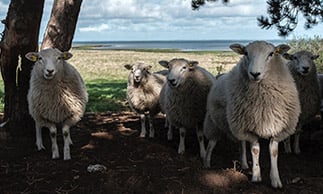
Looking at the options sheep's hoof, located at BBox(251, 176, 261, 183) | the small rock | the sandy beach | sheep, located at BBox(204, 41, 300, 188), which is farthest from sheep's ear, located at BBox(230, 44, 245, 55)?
the sandy beach

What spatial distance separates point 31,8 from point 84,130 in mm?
2645

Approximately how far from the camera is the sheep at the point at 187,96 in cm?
665

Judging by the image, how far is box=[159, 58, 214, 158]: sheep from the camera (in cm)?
665

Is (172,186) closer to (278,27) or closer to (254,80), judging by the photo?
(254,80)

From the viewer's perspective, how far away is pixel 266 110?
4863mm

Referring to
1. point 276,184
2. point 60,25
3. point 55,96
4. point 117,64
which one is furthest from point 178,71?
point 117,64

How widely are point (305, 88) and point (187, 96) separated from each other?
1.89 metres

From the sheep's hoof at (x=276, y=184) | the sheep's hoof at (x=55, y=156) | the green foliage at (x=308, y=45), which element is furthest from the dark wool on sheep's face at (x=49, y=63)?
the green foliage at (x=308, y=45)

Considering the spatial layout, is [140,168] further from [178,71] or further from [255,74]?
[178,71]

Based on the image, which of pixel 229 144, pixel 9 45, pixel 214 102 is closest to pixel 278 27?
pixel 229 144

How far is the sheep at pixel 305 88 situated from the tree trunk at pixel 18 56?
14.2 ft

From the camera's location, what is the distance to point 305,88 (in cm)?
680

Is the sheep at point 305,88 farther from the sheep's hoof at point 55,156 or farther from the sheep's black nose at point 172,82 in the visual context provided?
the sheep's hoof at point 55,156

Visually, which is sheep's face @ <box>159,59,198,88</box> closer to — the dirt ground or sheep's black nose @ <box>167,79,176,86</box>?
sheep's black nose @ <box>167,79,176,86</box>
